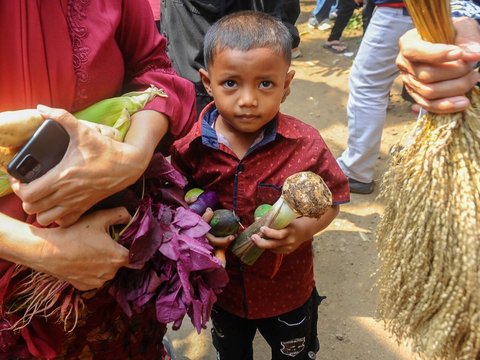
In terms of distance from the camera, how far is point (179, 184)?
1408 millimetres

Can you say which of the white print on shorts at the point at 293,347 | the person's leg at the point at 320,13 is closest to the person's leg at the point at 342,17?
the person's leg at the point at 320,13

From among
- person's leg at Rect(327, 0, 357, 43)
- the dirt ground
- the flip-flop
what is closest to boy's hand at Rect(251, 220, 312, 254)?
the dirt ground

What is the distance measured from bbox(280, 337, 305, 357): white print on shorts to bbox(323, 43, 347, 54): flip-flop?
5.11 metres

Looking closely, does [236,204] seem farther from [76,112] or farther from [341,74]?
[341,74]

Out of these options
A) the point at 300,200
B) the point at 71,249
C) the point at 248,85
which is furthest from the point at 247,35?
the point at 71,249

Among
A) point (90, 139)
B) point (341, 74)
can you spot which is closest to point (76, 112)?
point (90, 139)

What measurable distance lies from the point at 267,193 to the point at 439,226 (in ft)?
1.91

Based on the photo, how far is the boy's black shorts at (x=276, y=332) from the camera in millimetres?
1800

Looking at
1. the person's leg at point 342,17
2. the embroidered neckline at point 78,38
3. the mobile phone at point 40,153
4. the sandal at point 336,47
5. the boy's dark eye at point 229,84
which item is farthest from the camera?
the sandal at point 336,47

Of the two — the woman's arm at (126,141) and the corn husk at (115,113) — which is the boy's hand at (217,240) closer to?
the woman's arm at (126,141)

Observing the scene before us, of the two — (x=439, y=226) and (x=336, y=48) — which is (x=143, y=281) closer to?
(x=439, y=226)

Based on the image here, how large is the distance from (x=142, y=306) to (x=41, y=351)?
11.3 inches

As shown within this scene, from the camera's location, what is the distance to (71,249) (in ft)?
3.73

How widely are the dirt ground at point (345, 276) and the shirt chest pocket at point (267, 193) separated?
1.28 ft
